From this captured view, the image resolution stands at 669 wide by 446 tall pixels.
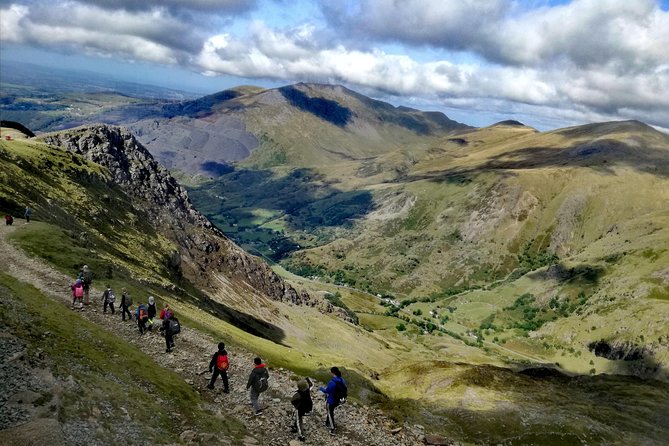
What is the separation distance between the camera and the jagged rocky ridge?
158500 millimetres

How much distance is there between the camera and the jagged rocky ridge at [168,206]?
158 meters

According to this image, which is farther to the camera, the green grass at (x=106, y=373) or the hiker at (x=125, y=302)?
the hiker at (x=125, y=302)

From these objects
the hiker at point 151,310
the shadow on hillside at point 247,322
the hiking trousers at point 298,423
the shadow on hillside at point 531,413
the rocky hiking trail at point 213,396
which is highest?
the hiker at point 151,310

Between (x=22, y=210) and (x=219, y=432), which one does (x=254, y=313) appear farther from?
(x=219, y=432)

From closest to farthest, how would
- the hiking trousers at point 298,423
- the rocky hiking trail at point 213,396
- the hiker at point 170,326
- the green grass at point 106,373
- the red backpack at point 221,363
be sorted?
the rocky hiking trail at point 213,396 < the green grass at point 106,373 < the hiking trousers at point 298,423 < the red backpack at point 221,363 < the hiker at point 170,326

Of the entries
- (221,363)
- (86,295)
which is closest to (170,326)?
(221,363)

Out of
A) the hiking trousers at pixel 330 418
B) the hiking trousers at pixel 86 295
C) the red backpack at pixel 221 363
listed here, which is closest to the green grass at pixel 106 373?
the red backpack at pixel 221 363

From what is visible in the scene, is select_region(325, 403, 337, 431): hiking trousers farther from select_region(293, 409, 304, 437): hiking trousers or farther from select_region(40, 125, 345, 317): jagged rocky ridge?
select_region(40, 125, 345, 317): jagged rocky ridge

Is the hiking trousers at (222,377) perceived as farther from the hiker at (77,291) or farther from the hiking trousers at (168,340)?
the hiker at (77,291)

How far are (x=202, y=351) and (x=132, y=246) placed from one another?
7607 centimetres

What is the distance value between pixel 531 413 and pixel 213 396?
6071cm

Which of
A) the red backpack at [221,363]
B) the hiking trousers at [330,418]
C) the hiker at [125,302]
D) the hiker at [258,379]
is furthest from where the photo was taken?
the hiker at [125,302]

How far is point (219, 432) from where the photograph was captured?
30.3m

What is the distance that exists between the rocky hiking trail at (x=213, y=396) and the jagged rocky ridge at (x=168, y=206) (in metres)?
92.7
